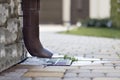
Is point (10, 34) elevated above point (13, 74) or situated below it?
above

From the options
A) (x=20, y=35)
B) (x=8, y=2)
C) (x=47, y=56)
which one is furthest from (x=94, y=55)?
(x=8, y=2)

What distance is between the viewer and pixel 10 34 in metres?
5.54

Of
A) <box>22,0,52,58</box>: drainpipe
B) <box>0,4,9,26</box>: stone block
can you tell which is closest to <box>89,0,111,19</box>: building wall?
<box>22,0,52,58</box>: drainpipe

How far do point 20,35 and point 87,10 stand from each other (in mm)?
15306

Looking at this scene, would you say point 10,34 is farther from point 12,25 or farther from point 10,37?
point 12,25

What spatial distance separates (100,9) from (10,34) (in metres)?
15.3

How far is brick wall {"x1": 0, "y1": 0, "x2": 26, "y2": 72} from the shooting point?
17.0ft

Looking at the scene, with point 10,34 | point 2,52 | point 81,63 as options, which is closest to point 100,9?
point 81,63

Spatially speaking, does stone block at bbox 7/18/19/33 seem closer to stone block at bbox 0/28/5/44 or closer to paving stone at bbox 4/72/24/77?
stone block at bbox 0/28/5/44

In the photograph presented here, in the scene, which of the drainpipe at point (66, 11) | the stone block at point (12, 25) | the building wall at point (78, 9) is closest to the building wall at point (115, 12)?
the building wall at point (78, 9)

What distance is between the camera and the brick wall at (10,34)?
5172 mm

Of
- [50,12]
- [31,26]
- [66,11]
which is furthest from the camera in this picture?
[50,12]

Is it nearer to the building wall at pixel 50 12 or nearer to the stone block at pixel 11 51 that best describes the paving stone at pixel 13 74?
the stone block at pixel 11 51

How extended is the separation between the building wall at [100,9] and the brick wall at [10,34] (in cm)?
1450
